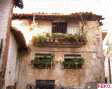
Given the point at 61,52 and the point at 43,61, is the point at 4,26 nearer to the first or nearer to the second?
the point at 43,61

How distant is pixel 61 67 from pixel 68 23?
3.67 meters

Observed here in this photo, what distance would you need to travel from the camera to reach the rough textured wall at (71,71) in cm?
1062

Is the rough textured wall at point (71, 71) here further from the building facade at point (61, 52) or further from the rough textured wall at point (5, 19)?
the rough textured wall at point (5, 19)

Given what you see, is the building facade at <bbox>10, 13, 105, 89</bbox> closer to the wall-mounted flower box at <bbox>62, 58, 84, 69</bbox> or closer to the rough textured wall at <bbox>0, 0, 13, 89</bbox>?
the wall-mounted flower box at <bbox>62, 58, 84, 69</bbox>

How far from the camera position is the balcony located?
11.2m

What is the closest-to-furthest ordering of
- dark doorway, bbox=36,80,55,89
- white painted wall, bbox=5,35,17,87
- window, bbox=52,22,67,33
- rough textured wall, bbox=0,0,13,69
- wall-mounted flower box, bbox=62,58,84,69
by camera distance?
rough textured wall, bbox=0,0,13,69 → white painted wall, bbox=5,35,17,87 → dark doorway, bbox=36,80,55,89 → wall-mounted flower box, bbox=62,58,84,69 → window, bbox=52,22,67,33

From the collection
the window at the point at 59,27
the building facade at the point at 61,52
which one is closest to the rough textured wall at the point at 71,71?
the building facade at the point at 61,52

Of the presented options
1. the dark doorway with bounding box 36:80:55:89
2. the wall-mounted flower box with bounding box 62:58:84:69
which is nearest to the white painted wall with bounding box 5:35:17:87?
the dark doorway with bounding box 36:80:55:89

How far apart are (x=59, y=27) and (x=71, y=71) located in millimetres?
3747

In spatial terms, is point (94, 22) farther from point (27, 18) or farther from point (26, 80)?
point (26, 80)

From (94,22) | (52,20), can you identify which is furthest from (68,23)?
(94,22)

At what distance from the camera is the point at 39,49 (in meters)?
11.4

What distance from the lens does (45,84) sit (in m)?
10.6

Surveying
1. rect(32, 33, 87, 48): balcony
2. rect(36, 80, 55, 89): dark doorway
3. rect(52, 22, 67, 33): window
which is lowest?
rect(36, 80, 55, 89): dark doorway
